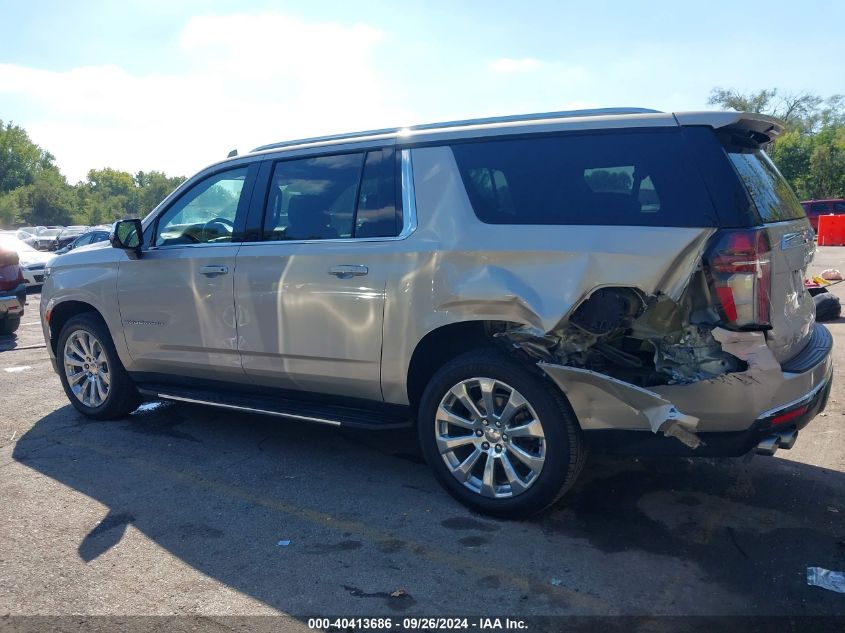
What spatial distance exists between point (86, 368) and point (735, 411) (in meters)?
4.94

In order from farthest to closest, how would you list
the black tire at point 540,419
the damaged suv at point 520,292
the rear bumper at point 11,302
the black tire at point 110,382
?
1. the rear bumper at point 11,302
2. the black tire at point 110,382
3. the black tire at point 540,419
4. the damaged suv at point 520,292

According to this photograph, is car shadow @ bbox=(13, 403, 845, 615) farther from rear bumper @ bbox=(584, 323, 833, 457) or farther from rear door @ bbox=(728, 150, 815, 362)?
rear door @ bbox=(728, 150, 815, 362)

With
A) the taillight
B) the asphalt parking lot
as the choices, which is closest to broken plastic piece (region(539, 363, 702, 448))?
the taillight

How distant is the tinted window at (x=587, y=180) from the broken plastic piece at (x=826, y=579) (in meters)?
1.64

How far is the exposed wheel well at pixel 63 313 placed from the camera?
19.9 feet

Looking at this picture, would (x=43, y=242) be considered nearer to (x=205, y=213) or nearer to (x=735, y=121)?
(x=205, y=213)

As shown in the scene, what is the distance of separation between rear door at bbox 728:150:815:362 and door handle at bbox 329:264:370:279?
80.3 inches

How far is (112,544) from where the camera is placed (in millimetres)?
3820

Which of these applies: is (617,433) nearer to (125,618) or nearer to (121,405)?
(125,618)

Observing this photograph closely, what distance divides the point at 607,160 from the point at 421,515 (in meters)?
2.14

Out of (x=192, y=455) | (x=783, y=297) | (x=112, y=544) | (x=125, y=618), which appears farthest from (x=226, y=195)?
(x=783, y=297)

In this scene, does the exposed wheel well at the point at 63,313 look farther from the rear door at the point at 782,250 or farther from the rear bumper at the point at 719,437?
the rear door at the point at 782,250

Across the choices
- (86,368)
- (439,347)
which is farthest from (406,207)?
(86,368)

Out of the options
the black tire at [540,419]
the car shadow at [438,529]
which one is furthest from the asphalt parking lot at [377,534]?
the black tire at [540,419]
